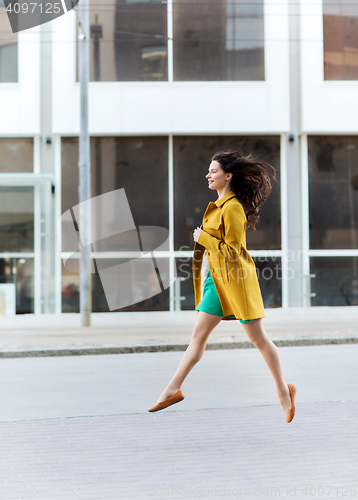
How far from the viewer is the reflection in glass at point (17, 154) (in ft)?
53.6

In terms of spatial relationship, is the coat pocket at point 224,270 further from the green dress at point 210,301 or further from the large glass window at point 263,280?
the large glass window at point 263,280

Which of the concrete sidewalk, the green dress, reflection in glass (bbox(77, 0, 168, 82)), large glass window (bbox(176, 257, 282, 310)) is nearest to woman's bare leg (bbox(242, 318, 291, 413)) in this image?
the green dress

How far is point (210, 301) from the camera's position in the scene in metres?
5.00

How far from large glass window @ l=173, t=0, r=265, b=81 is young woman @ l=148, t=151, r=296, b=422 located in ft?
38.7

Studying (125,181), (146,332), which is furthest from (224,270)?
(125,181)

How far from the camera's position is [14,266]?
53.1ft

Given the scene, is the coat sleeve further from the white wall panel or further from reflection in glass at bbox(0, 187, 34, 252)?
reflection in glass at bbox(0, 187, 34, 252)

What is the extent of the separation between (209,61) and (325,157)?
3.76 m

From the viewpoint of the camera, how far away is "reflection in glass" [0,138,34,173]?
53.6ft

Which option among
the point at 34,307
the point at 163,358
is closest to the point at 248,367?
the point at 163,358

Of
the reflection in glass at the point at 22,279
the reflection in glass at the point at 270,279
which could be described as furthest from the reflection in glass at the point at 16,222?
the reflection in glass at the point at 270,279

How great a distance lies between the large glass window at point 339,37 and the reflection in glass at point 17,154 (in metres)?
7.59

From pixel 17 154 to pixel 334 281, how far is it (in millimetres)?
8494

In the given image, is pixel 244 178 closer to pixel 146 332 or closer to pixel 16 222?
pixel 146 332
